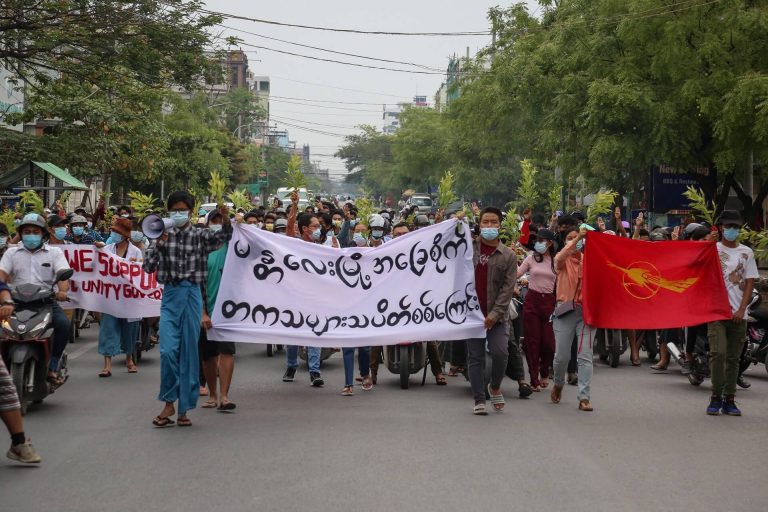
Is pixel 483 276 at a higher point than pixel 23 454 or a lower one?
higher

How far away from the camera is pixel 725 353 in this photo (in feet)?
34.1

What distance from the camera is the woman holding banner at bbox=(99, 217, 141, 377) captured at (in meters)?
13.1

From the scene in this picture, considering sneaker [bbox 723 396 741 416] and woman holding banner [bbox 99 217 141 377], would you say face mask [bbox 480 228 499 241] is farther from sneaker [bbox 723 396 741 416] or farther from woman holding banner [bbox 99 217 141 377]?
woman holding banner [bbox 99 217 141 377]

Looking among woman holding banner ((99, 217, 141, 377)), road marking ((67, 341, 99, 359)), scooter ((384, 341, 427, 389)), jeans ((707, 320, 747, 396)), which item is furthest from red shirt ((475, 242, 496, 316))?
road marking ((67, 341, 99, 359))

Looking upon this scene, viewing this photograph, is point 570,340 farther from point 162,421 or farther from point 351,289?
point 162,421

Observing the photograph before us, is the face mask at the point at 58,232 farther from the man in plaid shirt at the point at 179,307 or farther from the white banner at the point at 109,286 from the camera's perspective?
the man in plaid shirt at the point at 179,307

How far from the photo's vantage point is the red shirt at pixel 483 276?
1053cm

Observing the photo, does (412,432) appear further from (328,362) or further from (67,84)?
(67,84)

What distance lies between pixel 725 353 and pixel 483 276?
7.35ft

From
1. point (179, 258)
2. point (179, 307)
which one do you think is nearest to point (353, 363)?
point (179, 307)

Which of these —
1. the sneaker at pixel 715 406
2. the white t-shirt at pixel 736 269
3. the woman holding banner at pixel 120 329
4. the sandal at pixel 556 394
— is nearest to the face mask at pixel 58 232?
the woman holding banner at pixel 120 329

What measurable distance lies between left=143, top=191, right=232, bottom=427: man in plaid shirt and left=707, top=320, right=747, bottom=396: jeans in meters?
4.53

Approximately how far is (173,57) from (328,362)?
37.4ft

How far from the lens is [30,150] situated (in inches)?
1011
